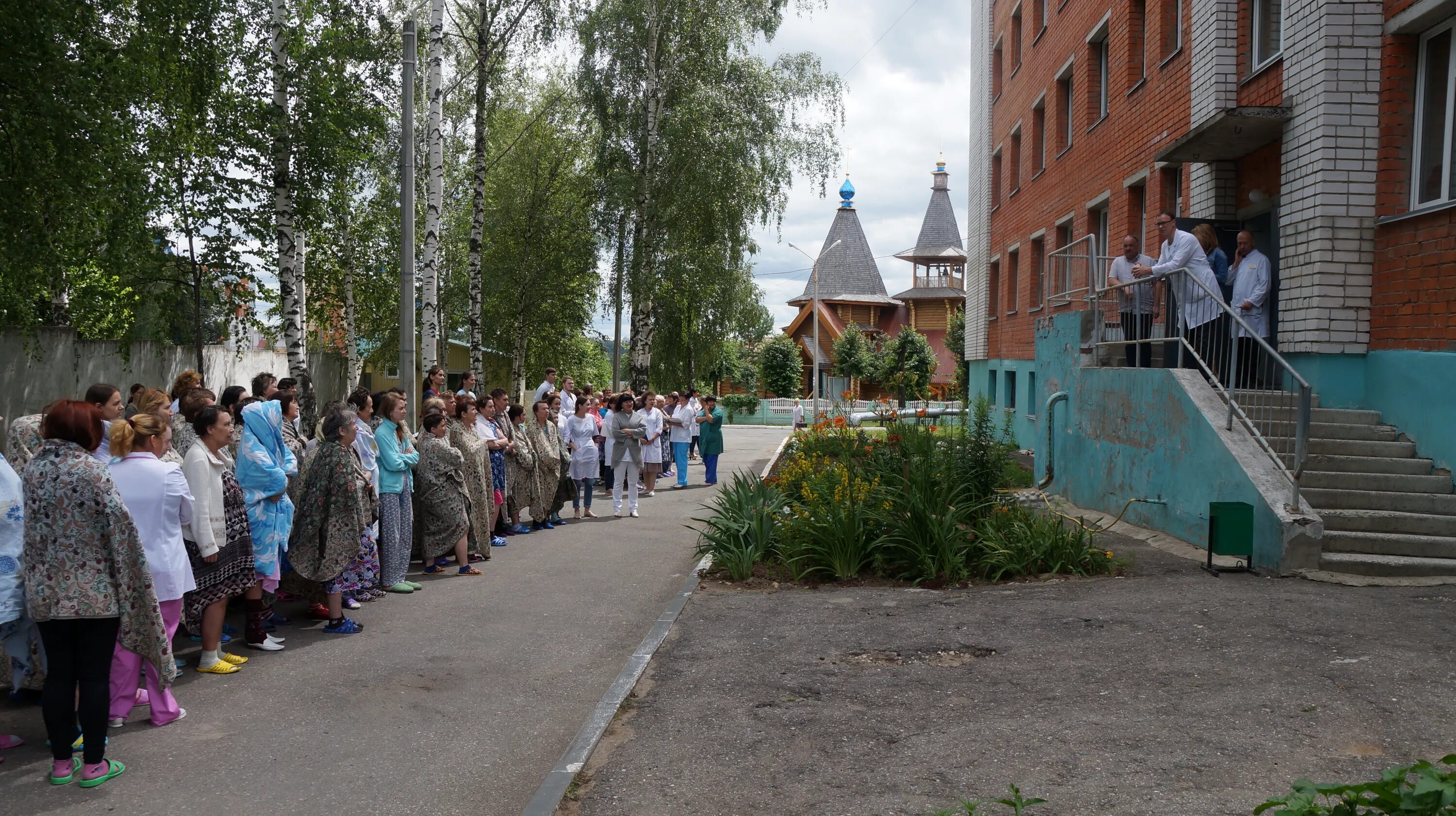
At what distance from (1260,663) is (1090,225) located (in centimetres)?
1441

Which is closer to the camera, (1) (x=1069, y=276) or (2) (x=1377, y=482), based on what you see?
(2) (x=1377, y=482)

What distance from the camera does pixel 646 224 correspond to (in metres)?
25.7

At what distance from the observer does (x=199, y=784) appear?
15.7 ft

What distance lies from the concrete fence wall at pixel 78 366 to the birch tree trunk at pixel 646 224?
888 centimetres

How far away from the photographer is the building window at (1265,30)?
1223 centimetres

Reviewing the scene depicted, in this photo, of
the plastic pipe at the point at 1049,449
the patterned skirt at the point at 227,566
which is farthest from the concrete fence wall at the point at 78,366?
the plastic pipe at the point at 1049,449

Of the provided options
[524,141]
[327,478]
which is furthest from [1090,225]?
[524,141]

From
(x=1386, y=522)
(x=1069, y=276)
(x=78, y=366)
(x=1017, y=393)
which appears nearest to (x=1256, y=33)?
(x=1069, y=276)

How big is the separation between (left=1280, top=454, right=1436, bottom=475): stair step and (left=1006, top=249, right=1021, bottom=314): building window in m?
16.0

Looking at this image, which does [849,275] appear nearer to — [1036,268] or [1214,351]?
[1036,268]

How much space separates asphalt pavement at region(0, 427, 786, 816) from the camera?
15.3 feet

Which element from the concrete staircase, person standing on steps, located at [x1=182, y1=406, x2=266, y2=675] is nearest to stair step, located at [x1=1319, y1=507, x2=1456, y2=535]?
the concrete staircase

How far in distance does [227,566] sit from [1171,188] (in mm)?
13332

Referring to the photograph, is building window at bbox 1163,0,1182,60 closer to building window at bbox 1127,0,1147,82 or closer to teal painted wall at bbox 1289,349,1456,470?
building window at bbox 1127,0,1147,82
